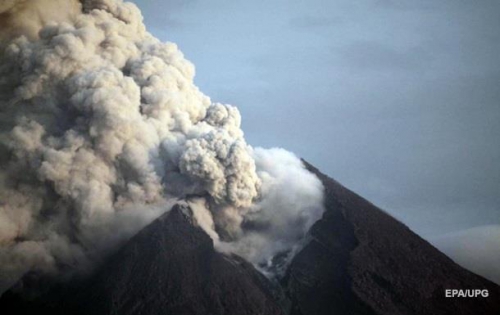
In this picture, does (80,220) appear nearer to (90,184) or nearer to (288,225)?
(90,184)

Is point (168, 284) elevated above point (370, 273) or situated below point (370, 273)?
below

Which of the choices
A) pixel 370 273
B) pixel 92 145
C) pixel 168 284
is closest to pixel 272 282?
pixel 370 273

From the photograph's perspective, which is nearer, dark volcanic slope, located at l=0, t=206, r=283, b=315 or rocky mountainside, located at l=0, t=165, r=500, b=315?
dark volcanic slope, located at l=0, t=206, r=283, b=315

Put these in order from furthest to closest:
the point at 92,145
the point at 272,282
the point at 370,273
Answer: the point at 272,282, the point at 370,273, the point at 92,145

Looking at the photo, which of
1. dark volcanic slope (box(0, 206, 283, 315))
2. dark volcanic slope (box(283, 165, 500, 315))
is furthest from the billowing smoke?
dark volcanic slope (box(283, 165, 500, 315))

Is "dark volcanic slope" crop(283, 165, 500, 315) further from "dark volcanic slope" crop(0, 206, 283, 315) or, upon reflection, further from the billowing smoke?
the billowing smoke

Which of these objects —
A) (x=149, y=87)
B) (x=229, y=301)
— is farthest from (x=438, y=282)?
(x=149, y=87)

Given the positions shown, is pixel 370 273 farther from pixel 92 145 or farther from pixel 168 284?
pixel 92 145

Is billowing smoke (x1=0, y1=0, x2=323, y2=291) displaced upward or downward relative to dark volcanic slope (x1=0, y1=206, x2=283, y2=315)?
upward
